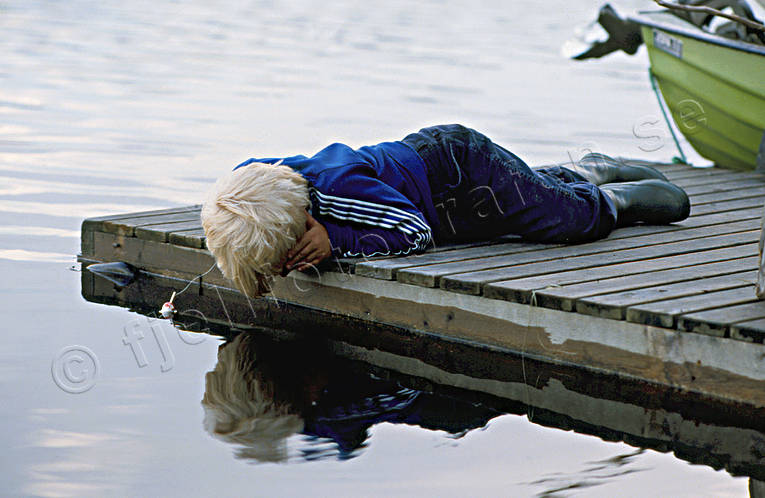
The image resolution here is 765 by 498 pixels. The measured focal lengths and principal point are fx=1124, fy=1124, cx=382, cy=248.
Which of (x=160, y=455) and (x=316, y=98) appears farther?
→ (x=316, y=98)

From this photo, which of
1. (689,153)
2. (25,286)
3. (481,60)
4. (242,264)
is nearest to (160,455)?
(242,264)

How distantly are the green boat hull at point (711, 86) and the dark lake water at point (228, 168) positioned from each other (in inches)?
52.2

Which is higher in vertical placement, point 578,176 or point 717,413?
point 578,176

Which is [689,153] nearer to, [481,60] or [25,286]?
[481,60]

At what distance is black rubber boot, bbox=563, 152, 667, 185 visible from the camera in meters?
5.27

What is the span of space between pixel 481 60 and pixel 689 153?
18.4 feet

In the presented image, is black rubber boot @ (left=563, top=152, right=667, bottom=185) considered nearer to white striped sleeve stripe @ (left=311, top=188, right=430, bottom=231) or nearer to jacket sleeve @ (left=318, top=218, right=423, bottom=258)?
jacket sleeve @ (left=318, top=218, right=423, bottom=258)

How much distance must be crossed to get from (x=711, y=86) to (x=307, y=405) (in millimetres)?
4617

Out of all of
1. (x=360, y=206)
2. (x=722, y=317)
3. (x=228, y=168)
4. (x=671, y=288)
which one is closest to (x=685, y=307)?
(x=722, y=317)

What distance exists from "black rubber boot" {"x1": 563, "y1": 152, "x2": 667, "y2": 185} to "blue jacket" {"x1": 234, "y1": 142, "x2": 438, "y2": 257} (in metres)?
1.07

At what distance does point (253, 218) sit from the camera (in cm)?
386

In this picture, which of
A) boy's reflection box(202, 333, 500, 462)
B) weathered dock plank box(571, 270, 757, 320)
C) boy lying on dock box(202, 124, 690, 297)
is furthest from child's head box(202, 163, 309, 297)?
weathered dock plank box(571, 270, 757, 320)

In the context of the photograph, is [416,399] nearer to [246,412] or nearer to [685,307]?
[246,412]

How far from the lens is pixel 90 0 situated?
65.9 feet
